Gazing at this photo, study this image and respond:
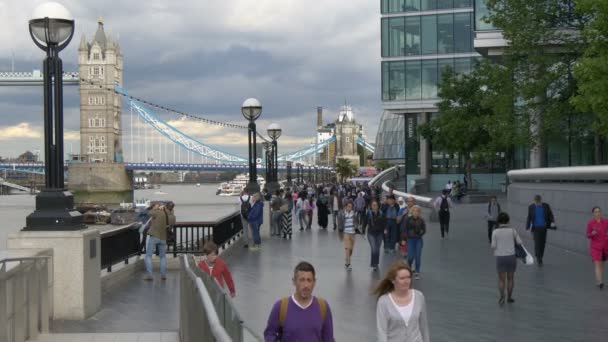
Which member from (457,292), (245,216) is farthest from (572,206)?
(245,216)

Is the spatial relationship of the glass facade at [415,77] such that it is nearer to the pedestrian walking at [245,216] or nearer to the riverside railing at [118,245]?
the pedestrian walking at [245,216]

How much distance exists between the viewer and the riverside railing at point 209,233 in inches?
723

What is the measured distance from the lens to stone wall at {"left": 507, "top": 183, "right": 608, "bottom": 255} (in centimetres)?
1761

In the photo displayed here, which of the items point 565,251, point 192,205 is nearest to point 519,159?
point 565,251

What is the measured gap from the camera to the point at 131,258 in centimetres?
1794

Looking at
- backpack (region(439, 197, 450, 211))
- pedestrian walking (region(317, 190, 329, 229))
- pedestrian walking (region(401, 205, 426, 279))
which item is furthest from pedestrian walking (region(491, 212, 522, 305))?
pedestrian walking (region(317, 190, 329, 229))

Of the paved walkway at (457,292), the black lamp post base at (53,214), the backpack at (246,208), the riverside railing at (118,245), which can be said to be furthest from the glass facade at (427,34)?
the black lamp post base at (53,214)

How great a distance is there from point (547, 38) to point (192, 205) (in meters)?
73.8

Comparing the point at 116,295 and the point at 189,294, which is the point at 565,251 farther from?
the point at 189,294

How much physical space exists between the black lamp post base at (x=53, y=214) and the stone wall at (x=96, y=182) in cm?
10795

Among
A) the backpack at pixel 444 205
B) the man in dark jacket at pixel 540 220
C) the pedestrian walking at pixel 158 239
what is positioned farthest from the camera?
the backpack at pixel 444 205

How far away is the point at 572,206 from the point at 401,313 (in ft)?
48.2

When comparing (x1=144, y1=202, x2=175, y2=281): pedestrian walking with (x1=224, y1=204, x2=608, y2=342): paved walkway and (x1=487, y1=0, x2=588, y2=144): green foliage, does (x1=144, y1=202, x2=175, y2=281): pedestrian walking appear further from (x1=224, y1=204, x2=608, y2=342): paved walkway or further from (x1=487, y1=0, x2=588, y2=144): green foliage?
(x1=487, y1=0, x2=588, y2=144): green foliage

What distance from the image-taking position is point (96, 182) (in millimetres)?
117188
